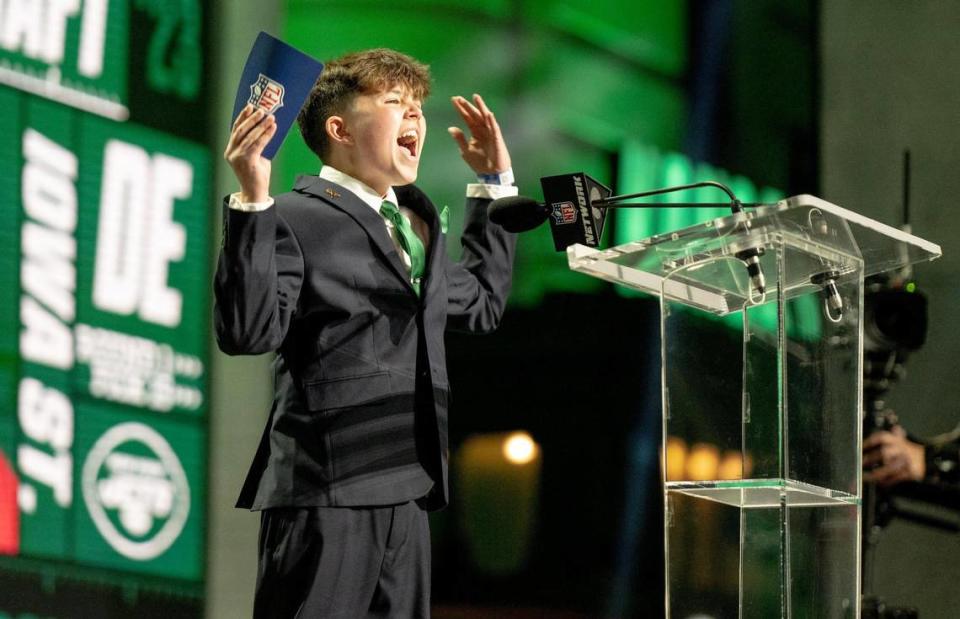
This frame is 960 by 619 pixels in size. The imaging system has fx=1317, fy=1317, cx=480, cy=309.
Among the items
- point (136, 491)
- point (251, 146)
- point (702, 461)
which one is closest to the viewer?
point (251, 146)

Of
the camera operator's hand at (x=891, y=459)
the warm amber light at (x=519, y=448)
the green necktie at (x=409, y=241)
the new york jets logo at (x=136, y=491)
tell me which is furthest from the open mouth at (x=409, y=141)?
the warm amber light at (x=519, y=448)

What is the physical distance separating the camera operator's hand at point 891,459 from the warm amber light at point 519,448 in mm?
1056

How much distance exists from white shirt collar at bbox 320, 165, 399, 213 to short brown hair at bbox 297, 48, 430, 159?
55 mm

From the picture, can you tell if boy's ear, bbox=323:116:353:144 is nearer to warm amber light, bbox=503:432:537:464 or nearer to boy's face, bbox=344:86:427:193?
boy's face, bbox=344:86:427:193

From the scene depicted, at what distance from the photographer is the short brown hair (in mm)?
2137

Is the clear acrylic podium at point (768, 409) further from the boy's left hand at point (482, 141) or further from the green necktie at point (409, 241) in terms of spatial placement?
the boy's left hand at point (482, 141)

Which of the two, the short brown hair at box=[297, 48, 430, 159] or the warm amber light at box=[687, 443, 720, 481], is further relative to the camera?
the short brown hair at box=[297, 48, 430, 159]

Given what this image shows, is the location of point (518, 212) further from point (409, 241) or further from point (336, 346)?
point (336, 346)

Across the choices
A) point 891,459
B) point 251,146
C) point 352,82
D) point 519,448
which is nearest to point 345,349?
point 251,146

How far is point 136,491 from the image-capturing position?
3.21 metres

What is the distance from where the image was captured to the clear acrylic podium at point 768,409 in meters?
1.77

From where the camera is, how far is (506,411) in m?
4.05

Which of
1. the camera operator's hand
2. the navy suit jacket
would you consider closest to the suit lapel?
the navy suit jacket

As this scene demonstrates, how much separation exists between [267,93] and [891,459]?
2.16m
